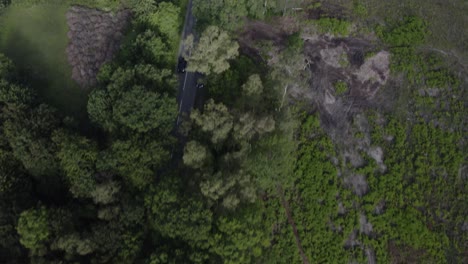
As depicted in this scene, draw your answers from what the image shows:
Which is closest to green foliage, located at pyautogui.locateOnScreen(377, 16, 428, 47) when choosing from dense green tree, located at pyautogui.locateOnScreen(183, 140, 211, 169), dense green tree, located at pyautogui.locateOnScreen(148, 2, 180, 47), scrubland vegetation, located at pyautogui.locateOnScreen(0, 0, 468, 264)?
scrubland vegetation, located at pyautogui.locateOnScreen(0, 0, 468, 264)

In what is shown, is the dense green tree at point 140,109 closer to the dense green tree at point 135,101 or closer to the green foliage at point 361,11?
the dense green tree at point 135,101

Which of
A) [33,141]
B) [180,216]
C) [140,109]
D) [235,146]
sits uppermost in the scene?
[140,109]

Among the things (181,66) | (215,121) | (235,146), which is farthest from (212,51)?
(235,146)

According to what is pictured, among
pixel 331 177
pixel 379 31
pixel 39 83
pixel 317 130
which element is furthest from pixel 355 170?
pixel 39 83

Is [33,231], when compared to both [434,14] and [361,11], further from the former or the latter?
[434,14]

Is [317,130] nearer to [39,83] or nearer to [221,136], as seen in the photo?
[221,136]

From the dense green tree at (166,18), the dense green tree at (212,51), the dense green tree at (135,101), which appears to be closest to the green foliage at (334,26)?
the dense green tree at (212,51)
